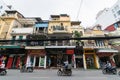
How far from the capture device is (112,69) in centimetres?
1597

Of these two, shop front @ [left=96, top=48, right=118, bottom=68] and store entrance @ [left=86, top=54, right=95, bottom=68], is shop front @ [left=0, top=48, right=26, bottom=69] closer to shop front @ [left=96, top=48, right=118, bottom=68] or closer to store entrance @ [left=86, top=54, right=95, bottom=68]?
store entrance @ [left=86, top=54, right=95, bottom=68]

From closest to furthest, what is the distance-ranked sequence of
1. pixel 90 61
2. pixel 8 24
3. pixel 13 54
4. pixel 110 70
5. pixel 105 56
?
pixel 110 70 < pixel 90 61 < pixel 105 56 < pixel 13 54 < pixel 8 24

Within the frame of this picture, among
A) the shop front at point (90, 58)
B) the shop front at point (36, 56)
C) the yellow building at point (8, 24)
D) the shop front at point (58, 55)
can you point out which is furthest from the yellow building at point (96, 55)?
the yellow building at point (8, 24)

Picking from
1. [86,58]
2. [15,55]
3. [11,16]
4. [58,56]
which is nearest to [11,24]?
[11,16]

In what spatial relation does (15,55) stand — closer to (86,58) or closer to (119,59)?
(86,58)

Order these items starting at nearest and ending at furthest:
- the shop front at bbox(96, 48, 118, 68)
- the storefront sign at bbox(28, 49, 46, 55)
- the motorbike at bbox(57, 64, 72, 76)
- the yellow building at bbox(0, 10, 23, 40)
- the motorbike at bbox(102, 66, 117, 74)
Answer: the motorbike at bbox(57, 64, 72, 76) < the motorbike at bbox(102, 66, 117, 74) < the shop front at bbox(96, 48, 118, 68) < the storefront sign at bbox(28, 49, 46, 55) < the yellow building at bbox(0, 10, 23, 40)

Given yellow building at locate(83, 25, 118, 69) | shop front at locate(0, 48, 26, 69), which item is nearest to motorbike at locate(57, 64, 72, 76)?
yellow building at locate(83, 25, 118, 69)

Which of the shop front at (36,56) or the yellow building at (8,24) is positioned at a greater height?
the yellow building at (8,24)

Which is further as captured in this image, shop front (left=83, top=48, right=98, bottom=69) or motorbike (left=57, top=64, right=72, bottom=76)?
shop front (left=83, top=48, right=98, bottom=69)

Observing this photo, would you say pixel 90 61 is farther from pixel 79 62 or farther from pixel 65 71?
pixel 65 71

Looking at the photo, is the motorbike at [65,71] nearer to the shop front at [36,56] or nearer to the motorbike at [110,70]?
the motorbike at [110,70]

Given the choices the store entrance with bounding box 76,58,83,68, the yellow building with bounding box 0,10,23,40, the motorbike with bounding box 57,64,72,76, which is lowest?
the motorbike with bounding box 57,64,72,76

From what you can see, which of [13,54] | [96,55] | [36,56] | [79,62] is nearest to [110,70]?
[96,55]

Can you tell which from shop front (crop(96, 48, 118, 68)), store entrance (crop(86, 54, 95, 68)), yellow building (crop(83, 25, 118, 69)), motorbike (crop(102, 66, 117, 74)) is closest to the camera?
motorbike (crop(102, 66, 117, 74))
